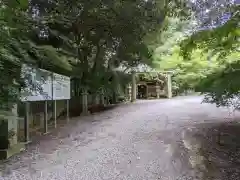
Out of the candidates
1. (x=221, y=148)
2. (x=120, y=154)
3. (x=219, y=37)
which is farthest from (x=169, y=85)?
(x=219, y=37)

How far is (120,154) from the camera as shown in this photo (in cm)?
420

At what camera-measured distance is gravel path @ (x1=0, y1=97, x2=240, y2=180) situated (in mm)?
3508

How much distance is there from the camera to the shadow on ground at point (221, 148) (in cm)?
376

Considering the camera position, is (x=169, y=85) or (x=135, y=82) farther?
(x=169, y=85)

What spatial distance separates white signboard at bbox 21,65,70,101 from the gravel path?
0.79 metres

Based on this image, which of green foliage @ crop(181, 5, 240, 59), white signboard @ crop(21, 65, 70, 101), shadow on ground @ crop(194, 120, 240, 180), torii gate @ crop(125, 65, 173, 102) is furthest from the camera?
torii gate @ crop(125, 65, 173, 102)

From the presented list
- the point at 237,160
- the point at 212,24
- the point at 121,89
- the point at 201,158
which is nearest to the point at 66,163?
the point at 201,158

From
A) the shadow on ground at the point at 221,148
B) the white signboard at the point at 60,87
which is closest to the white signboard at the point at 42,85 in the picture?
the white signboard at the point at 60,87

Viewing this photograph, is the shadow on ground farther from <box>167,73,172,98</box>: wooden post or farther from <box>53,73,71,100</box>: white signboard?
<box>167,73,172,98</box>: wooden post

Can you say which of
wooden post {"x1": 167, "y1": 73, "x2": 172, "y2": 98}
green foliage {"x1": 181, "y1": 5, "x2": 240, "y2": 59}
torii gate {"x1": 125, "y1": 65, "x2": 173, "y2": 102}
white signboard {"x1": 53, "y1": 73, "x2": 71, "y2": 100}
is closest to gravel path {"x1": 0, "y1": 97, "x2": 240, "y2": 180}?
white signboard {"x1": 53, "y1": 73, "x2": 71, "y2": 100}

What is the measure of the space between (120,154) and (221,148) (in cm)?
166

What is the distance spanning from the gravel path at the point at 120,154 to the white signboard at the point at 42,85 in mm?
794

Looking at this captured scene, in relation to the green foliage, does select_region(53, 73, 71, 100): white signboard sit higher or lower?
lower

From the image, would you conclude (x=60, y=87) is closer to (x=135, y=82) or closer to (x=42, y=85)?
(x=42, y=85)
